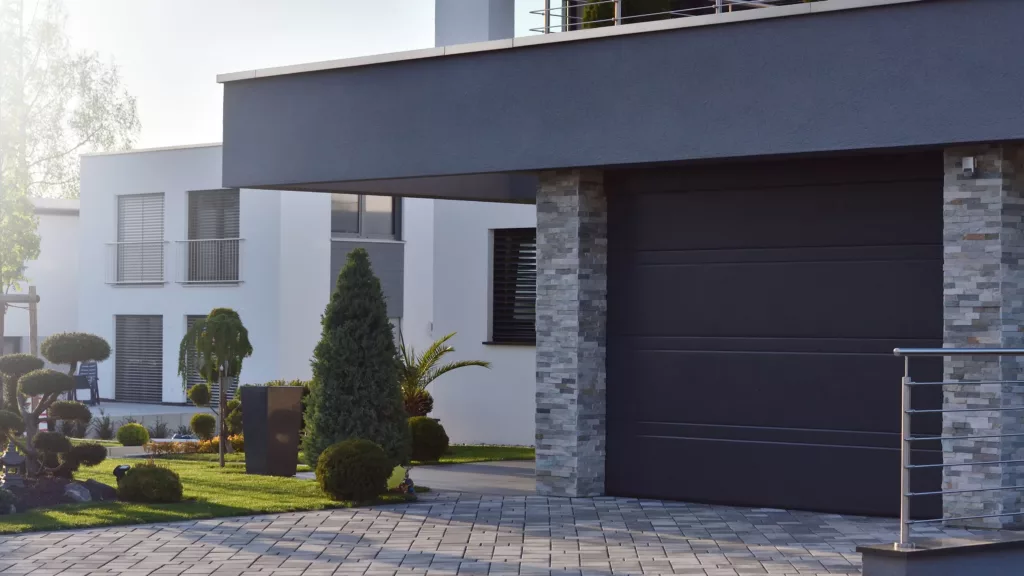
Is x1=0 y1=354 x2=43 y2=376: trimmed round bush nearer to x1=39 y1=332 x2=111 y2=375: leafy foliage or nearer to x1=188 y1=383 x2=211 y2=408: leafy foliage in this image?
x1=39 y1=332 x2=111 y2=375: leafy foliage

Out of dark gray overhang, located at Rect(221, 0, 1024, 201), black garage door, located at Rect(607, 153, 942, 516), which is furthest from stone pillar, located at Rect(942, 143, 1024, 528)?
dark gray overhang, located at Rect(221, 0, 1024, 201)

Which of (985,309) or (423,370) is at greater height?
(985,309)

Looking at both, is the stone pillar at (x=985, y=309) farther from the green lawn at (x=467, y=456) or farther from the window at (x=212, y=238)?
the window at (x=212, y=238)

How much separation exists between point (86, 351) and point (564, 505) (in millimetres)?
5047

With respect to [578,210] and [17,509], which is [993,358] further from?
[17,509]

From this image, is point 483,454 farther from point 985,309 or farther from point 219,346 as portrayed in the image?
point 985,309

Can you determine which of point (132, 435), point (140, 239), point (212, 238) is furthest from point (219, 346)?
point (140, 239)

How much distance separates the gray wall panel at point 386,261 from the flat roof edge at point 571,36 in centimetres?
1311

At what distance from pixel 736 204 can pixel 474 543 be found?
4303mm

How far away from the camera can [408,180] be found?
49.1 ft

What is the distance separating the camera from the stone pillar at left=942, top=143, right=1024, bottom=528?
11078 millimetres

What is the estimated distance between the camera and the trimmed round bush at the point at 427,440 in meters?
17.8

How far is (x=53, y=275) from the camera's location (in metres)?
40.8

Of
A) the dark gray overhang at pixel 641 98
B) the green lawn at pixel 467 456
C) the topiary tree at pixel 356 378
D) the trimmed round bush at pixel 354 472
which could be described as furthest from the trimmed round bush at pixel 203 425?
the trimmed round bush at pixel 354 472
